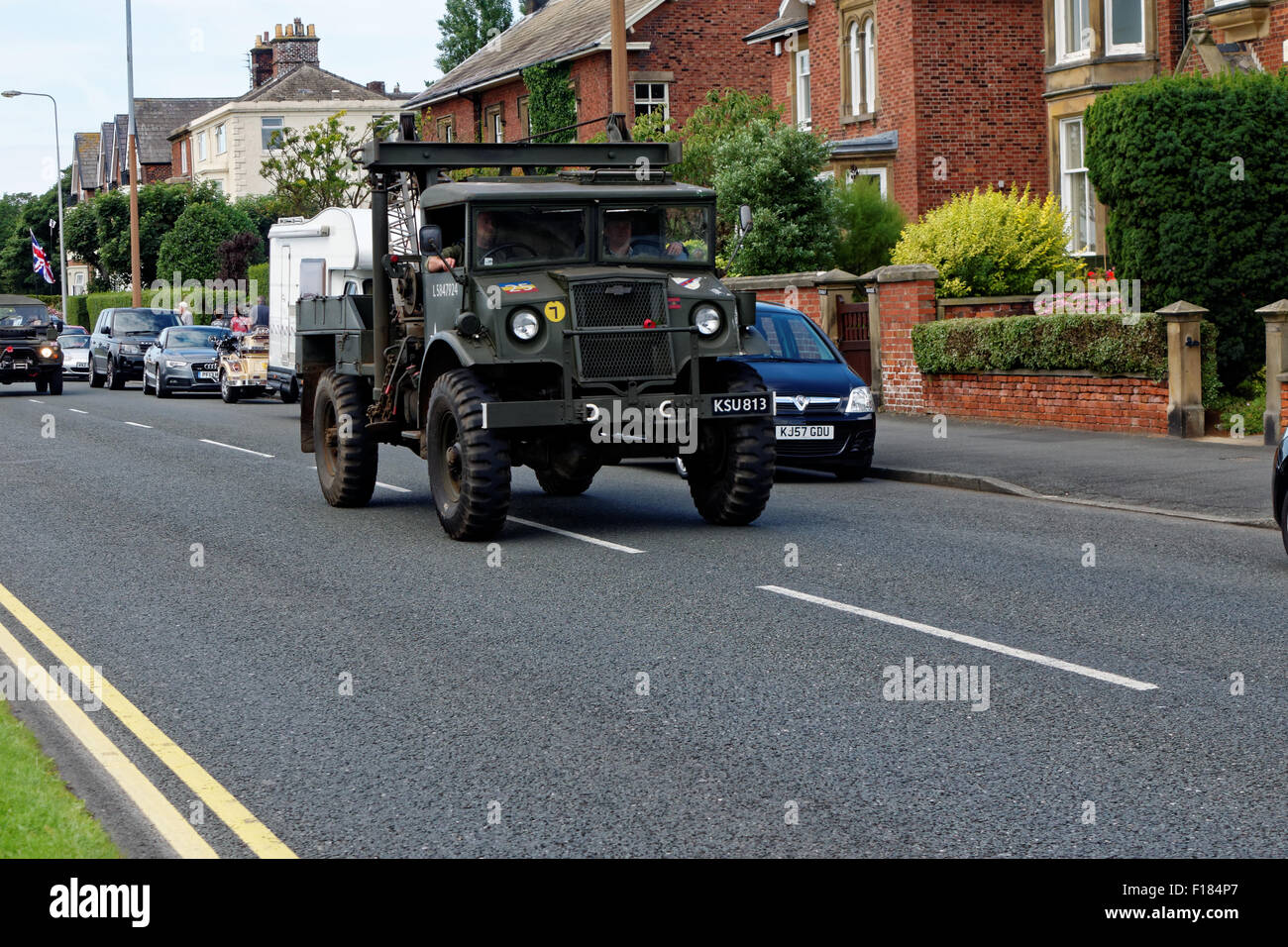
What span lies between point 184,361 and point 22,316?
12.3 feet

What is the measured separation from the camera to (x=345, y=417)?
13852mm

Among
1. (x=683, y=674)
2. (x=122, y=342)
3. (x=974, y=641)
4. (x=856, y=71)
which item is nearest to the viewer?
(x=683, y=674)

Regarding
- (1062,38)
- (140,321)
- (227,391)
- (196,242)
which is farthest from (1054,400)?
(196,242)

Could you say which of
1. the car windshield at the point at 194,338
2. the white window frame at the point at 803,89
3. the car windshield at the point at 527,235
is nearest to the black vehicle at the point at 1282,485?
the car windshield at the point at 527,235

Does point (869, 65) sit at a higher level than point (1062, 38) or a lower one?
higher

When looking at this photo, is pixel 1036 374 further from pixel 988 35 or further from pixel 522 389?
pixel 988 35

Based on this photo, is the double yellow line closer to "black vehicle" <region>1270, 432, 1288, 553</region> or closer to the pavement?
"black vehicle" <region>1270, 432, 1288, 553</region>

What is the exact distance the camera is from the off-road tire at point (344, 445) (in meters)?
13.8

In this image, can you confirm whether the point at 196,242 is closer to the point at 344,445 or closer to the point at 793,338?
the point at 793,338

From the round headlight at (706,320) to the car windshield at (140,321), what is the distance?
3048 cm

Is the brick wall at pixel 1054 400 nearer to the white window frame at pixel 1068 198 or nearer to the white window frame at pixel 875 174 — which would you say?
the white window frame at pixel 1068 198

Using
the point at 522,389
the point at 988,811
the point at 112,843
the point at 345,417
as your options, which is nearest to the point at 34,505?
the point at 345,417

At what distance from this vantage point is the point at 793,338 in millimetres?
→ 17609

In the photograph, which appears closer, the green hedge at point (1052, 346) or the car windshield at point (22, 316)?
the green hedge at point (1052, 346)
